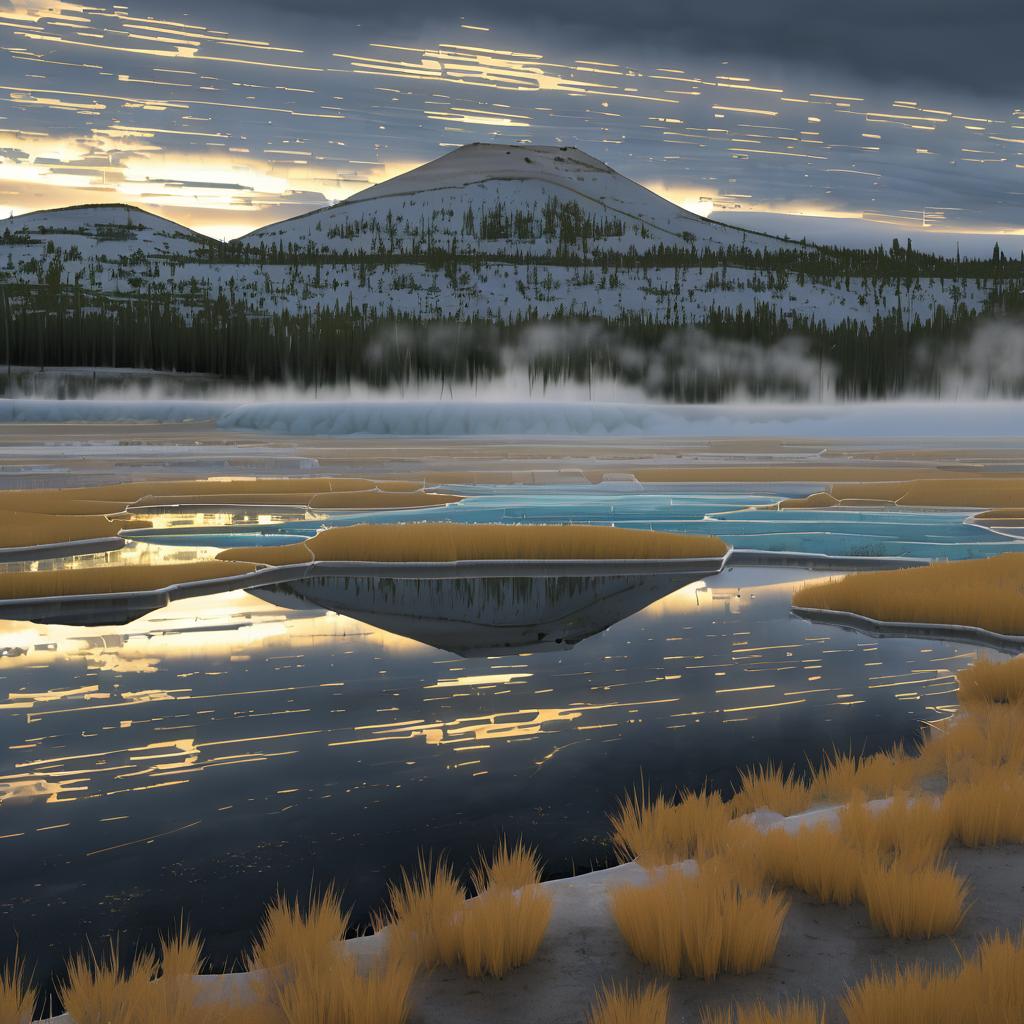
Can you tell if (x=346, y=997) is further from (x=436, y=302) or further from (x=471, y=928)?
(x=436, y=302)

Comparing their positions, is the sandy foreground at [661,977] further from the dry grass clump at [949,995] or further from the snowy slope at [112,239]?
the snowy slope at [112,239]

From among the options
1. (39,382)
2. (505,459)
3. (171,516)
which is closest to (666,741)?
(171,516)

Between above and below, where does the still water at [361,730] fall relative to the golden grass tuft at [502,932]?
below

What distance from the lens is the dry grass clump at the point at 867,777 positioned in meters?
7.09

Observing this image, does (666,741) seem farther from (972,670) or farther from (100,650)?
(100,650)

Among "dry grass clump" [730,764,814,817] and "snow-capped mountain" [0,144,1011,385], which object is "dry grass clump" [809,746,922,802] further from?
"snow-capped mountain" [0,144,1011,385]

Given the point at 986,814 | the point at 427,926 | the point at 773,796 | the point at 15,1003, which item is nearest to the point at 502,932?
the point at 427,926

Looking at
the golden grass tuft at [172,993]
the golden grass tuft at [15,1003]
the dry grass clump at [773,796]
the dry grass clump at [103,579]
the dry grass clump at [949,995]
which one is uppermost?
the dry grass clump at [949,995]

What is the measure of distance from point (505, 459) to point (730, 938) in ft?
140

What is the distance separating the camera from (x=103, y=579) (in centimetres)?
1481

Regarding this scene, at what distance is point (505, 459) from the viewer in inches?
1855

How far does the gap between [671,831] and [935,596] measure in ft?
25.7

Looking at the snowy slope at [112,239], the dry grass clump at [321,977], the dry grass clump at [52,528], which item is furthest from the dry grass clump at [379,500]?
the snowy slope at [112,239]

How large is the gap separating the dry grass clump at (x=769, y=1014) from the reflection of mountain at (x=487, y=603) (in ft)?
23.4
